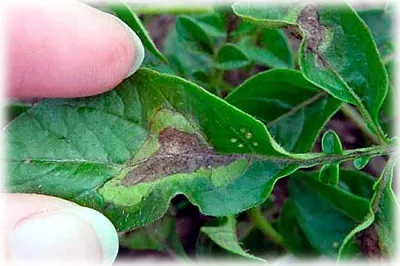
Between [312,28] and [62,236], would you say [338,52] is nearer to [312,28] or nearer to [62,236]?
[312,28]

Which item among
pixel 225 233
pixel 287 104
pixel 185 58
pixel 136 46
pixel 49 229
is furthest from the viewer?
pixel 185 58

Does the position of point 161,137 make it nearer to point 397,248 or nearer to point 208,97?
point 208,97

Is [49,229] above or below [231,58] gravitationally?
below

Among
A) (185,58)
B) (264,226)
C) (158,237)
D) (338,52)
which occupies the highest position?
(338,52)

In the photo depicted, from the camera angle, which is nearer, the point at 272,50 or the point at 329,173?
the point at 329,173

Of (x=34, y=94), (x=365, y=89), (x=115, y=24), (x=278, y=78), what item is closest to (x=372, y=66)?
(x=365, y=89)

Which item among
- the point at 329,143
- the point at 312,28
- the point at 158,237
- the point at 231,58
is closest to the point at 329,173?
the point at 329,143
